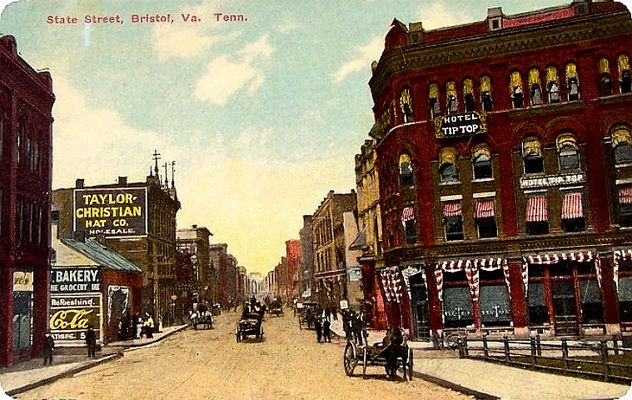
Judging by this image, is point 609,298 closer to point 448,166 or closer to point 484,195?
point 484,195

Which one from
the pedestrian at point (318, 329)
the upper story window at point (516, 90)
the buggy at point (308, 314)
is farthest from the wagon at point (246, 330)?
the upper story window at point (516, 90)

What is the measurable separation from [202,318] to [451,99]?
27.8 ft

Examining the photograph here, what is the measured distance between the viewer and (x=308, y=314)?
2123 centimetres

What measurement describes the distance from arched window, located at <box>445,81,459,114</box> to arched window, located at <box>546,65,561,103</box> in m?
1.68

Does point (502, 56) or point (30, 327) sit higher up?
point (502, 56)

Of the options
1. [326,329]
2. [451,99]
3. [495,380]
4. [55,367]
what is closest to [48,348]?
[55,367]

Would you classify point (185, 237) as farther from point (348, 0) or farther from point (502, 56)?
point (502, 56)

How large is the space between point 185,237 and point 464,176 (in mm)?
5706

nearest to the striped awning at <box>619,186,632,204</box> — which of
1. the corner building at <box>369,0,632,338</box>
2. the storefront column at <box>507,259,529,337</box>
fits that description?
the corner building at <box>369,0,632,338</box>

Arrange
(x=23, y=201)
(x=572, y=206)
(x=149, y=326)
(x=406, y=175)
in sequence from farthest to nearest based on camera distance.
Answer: (x=149, y=326) < (x=406, y=175) < (x=23, y=201) < (x=572, y=206)

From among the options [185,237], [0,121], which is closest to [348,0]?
[185,237]

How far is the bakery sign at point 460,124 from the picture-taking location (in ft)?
42.8

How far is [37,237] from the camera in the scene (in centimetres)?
1270

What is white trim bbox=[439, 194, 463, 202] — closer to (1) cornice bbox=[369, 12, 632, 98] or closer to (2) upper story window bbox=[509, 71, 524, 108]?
(2) upper story window bbox=[509, 71, 524, 108]
